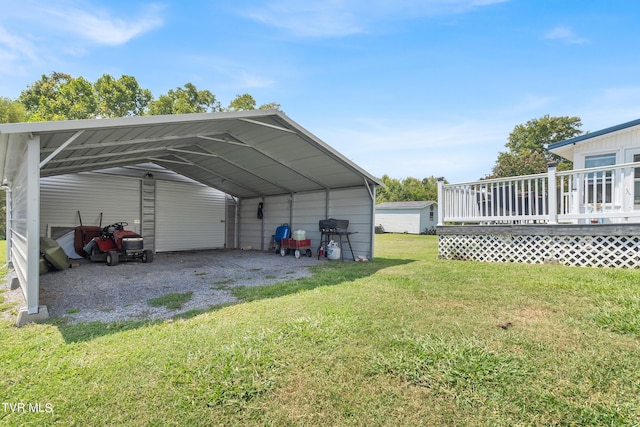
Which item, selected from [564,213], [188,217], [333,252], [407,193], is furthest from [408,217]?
[564,213]

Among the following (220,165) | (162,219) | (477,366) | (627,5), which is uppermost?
(627,5)

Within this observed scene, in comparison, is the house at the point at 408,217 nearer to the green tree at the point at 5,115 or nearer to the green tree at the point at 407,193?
the green tree at the point at 407,193

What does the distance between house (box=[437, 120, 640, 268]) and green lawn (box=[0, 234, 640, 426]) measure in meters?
2.05

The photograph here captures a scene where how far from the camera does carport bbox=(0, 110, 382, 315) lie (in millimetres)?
3791

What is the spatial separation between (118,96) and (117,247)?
2279 cm

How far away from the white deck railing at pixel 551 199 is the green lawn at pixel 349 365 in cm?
241

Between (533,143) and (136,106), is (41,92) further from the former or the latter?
(533,143)

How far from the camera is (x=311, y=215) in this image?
32.4 feet

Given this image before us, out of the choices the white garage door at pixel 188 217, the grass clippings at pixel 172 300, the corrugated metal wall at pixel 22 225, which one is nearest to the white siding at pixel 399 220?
the white garage door at pixel 188 217

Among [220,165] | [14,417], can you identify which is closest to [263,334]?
[14,417]

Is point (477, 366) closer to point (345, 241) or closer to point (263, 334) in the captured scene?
point (263, 334)

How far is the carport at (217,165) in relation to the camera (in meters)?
3.79

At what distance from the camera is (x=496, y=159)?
102 feet

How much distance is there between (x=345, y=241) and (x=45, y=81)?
30017 mm
